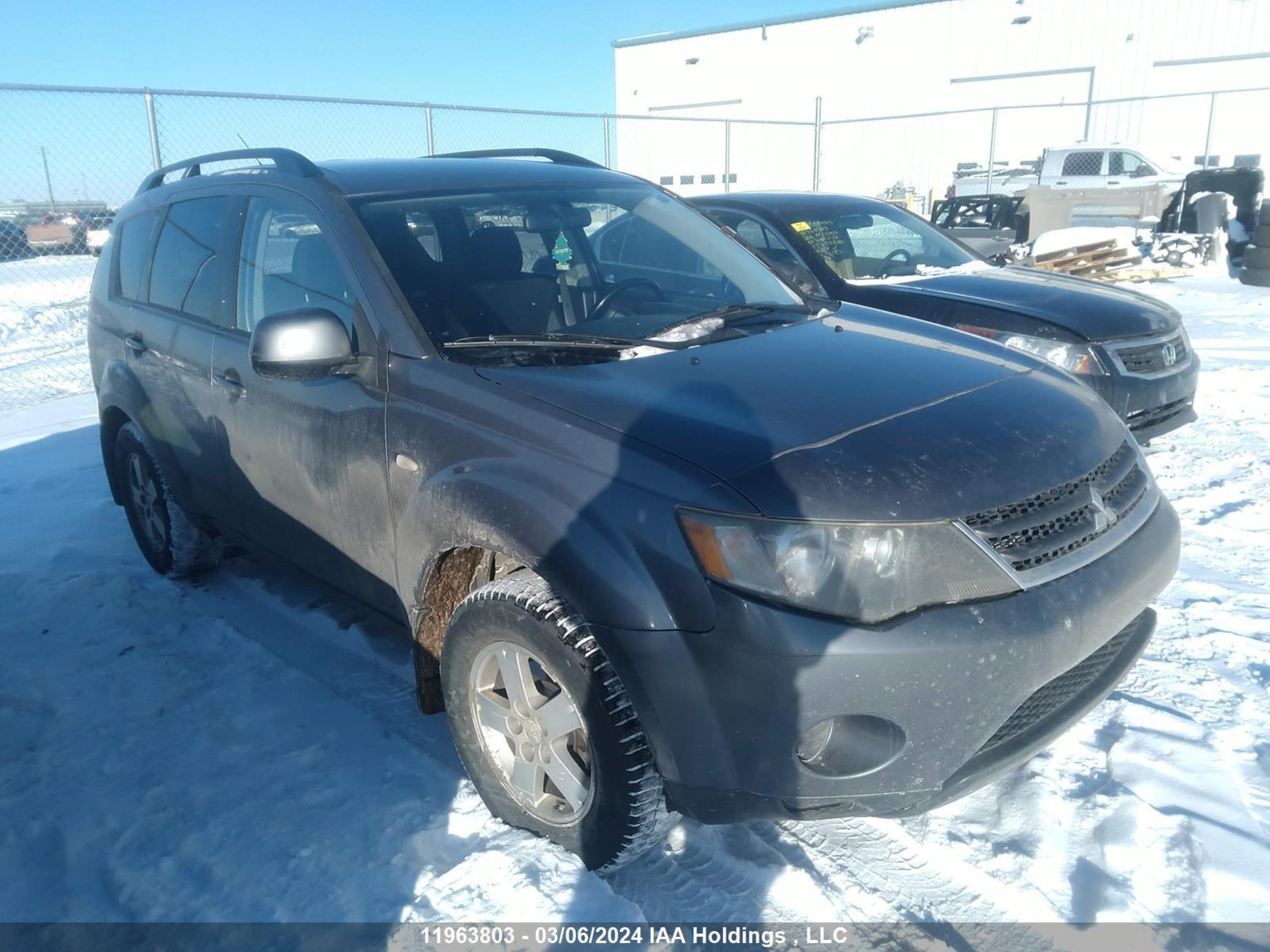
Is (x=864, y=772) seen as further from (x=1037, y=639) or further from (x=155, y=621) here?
(x=155, y=621)

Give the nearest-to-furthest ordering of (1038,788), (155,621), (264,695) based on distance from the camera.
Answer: (1038,788) < (264,695) < (155,621)

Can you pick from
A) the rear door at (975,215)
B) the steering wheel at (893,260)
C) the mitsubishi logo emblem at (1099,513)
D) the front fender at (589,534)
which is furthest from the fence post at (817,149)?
the front fender at (589,534)

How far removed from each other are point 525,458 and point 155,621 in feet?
8.21

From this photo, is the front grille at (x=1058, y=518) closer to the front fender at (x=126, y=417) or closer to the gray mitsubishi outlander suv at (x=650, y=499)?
the gray mitsubishi outlander suv at (x=650, y=499)

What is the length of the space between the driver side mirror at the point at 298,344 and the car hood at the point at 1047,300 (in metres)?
3.70

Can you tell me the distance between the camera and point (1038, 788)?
2576 mm

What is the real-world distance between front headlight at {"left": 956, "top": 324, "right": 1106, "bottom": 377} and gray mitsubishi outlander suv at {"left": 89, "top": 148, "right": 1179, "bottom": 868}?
1.90 m

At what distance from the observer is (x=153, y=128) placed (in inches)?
326

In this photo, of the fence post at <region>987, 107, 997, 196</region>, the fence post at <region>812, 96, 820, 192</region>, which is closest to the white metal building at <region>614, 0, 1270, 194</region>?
the fence post at <region>987, 107, 997, 196</region>

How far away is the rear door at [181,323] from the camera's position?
3.52 metres

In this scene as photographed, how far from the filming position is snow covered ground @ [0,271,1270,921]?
2254 mm

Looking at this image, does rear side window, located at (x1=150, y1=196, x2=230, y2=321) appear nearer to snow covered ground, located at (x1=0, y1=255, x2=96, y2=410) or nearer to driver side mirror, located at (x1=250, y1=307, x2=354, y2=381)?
driver side mirror, located at (x1=250, y1=307, x2=354, y2=381)

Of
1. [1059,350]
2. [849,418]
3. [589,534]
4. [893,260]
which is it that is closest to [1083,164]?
[893,260]

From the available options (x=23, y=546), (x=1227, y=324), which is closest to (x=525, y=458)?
(x=23, y=546)
